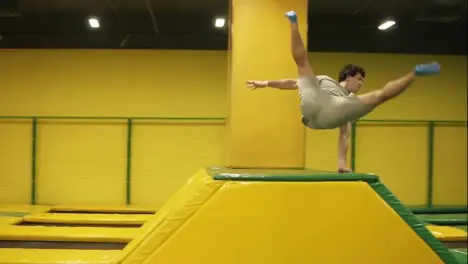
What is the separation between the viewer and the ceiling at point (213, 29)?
218 inches

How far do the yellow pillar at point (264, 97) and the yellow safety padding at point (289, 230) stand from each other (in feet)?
4.06

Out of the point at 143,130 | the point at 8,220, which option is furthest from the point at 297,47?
the point at 143,130

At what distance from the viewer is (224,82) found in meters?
6.02

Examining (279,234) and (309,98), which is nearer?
(309,98)

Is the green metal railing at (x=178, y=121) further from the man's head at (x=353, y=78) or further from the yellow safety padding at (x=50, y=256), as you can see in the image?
the man's head at (x=353, y=78)

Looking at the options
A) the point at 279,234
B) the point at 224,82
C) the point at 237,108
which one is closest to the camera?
the point at 279,234

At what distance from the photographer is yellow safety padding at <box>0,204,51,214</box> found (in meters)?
5.08

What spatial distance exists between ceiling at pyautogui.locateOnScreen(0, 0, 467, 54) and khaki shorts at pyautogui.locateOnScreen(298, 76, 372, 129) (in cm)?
364

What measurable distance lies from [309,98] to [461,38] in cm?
484

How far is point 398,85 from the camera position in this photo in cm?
178

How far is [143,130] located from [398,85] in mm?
4546

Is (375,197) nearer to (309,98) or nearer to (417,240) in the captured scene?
(417,240)

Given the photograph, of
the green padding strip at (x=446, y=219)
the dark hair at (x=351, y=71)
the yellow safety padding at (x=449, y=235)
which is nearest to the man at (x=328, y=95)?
the dark hair at (x=351, y=71)

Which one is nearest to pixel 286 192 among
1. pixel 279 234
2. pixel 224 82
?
pixel 279 234
